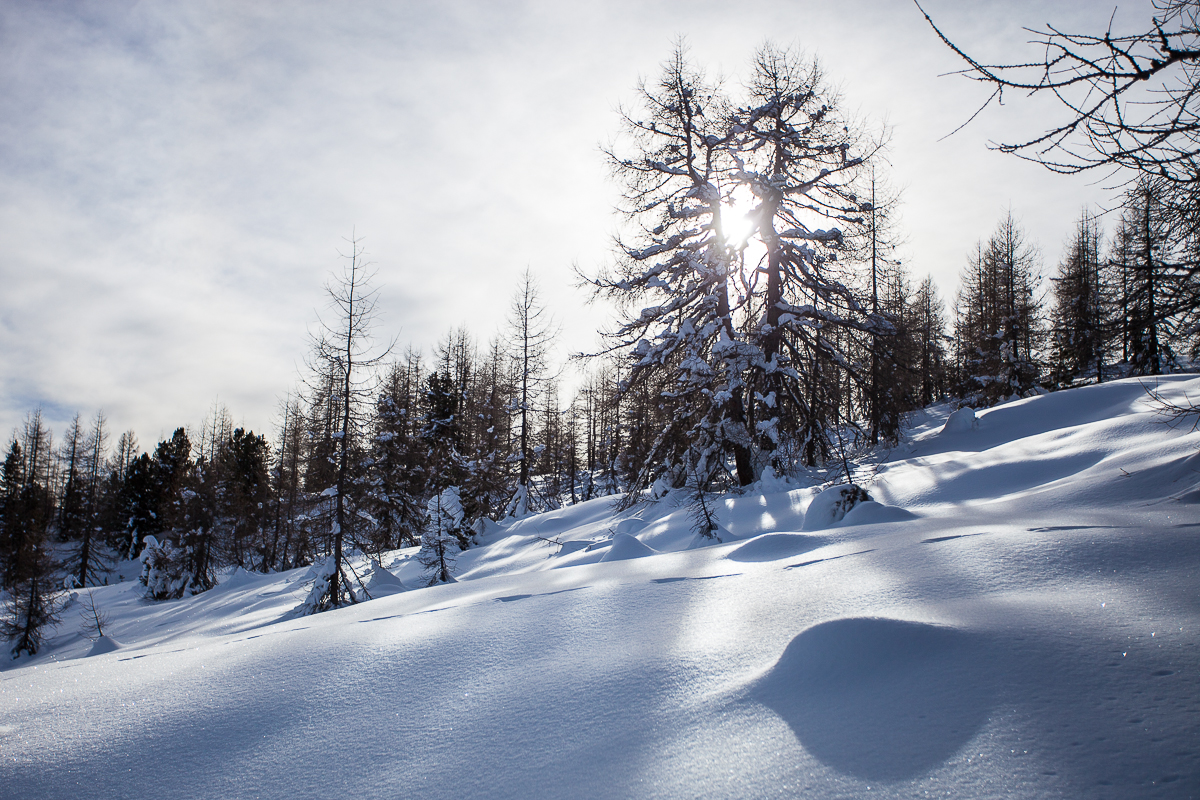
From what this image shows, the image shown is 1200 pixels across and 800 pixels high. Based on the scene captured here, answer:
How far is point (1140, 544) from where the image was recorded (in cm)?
283

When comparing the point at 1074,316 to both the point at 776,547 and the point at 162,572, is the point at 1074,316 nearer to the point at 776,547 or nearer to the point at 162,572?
the point at 776,547

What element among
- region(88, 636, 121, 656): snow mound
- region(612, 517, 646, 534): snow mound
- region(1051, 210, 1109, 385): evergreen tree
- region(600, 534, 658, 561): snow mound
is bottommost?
region(88, 636, 121, 656): snow mound

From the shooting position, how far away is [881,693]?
5.76 feet

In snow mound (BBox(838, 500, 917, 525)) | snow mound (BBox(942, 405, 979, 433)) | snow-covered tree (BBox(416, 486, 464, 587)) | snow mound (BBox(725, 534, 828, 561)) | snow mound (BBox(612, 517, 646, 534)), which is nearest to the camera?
snow mound (BBox(725, 534, 828, 561))

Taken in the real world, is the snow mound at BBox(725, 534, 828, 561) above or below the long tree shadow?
below

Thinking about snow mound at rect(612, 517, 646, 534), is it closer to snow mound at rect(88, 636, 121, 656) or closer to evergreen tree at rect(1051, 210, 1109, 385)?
snow mound at rect(88, 636, 121, 656)

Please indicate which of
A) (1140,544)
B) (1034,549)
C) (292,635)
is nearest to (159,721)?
(292,635)

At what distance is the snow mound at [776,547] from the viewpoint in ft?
14.0

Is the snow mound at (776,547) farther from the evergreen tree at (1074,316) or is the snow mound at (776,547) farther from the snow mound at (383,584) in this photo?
the evergreen tree at (1074,316)

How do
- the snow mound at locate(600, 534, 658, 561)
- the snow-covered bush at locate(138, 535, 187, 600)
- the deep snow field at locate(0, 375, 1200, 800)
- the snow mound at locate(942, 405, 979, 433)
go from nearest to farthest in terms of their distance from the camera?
the deep snow field at locate(0, 375, 1200, 800) → the snow mound at locate(600, 534, 658, 561) → the snow mound at locate(942, 405, 979, 433) → the snow-covered bush at locate(138, 535, 187, 600)

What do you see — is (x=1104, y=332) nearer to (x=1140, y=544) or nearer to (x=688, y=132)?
(x=1140, y=544)

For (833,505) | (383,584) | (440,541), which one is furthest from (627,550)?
(383,584)

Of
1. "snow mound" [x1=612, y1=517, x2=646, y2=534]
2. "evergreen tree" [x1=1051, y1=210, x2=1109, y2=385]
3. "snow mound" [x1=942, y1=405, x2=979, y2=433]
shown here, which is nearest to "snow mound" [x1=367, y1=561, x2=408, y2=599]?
"snow mound" [x1=612, y1=517, x2=646, y2=534]

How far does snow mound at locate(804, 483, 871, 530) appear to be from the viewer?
264 inches
